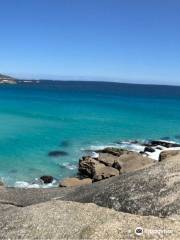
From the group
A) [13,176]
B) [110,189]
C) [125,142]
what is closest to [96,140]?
[125,142]

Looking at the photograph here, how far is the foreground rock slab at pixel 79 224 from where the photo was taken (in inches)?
556

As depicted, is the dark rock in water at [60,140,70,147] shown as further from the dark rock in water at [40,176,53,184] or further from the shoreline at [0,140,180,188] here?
the dark rock in water at [40,176,53,184]

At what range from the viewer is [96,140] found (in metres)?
71.2

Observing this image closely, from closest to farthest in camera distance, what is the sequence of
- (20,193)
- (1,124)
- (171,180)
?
(171,180) < (20,193) < (1,124)

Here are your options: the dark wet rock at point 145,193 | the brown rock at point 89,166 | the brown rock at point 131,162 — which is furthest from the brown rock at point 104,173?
the dark wet rock at point 145,193

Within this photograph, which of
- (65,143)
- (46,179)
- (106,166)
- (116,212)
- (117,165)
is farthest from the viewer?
(65,143)

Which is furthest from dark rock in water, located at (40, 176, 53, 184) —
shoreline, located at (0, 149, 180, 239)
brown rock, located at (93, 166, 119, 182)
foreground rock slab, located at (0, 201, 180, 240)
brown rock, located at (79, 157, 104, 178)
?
foreground rock slab, located at (0, 201, 180, 240)

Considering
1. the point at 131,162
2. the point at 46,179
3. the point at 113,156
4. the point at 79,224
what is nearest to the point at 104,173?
the point at 131,162

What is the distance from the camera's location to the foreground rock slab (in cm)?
1412

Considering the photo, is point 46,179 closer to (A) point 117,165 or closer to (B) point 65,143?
(A) point 117,165

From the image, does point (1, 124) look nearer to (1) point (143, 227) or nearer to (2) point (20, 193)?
(2) point (20, 193)

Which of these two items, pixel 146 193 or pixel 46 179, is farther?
pixel 46 179

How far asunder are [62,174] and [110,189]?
2920 cm

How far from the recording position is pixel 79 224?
15188mm
